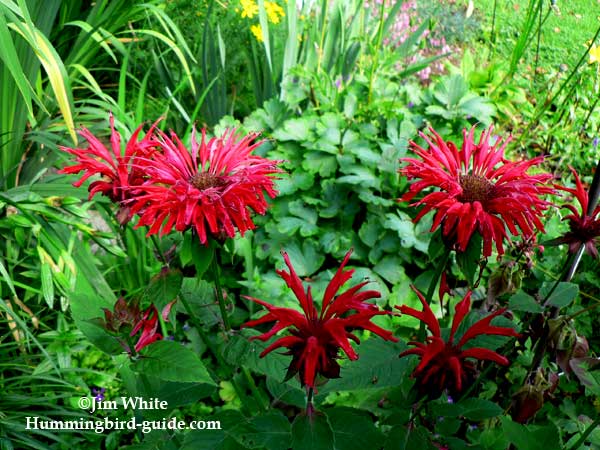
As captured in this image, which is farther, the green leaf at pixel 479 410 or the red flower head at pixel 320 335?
the green leaf at pixel 479 410

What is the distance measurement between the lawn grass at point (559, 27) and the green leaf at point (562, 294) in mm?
1029

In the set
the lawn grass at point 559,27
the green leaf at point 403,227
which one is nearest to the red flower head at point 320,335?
the green leaf at point 403,227

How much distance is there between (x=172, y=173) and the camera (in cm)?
81

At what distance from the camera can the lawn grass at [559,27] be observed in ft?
6.05

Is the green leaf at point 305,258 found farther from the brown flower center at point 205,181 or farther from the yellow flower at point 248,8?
the yellow flower at point 248,8

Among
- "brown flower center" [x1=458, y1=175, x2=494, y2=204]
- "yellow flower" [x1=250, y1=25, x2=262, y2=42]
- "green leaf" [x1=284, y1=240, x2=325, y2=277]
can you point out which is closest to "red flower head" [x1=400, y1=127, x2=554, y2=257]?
"brown flower center" [x1=458, y1=175, x2=494, y2=204]

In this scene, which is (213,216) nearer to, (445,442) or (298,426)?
(298,426)

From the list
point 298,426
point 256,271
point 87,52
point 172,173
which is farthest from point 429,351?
point 87,52

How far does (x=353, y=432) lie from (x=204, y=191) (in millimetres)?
411

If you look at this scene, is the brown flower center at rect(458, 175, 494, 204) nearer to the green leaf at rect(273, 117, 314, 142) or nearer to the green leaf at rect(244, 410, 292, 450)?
the green leaf at rect(244, 410, 292, 450)

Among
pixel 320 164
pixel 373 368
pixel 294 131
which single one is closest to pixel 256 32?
pixel 294 131

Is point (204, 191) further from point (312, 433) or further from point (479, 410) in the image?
Answer: point (479, 410)

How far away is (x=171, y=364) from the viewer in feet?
2.53

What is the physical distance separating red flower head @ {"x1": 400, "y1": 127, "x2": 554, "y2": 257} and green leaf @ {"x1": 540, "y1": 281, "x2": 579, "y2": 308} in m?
0.12
